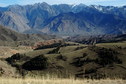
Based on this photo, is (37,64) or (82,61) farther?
(37,64)

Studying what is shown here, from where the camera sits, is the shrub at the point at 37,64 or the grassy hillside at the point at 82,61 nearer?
the grassy hillside at the point at 82,61

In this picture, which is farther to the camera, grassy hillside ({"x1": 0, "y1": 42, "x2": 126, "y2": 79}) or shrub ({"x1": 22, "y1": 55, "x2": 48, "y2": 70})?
shrub ({"x1": 22, "y1": 55, "x2": 48, "y2": 70})

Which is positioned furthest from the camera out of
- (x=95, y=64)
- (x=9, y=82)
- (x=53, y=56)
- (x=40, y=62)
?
(x=53, y=56)

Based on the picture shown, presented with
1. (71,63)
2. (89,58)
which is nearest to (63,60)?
(71,63)

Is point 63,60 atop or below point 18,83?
below

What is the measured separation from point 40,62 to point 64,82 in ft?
414

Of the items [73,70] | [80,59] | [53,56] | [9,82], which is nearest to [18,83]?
[9,82]

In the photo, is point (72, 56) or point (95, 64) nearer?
point (95, 64)

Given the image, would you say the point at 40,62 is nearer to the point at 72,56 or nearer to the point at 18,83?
the point at 72,56

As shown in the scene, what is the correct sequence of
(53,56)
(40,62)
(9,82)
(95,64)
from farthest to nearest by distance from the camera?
(53,56)
(40,62)
(95,64)
(9,82)

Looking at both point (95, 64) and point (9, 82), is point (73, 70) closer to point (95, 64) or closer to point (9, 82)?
point (95, 64)

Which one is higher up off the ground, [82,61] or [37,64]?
[82,61]

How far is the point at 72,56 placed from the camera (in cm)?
15262

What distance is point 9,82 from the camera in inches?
499
